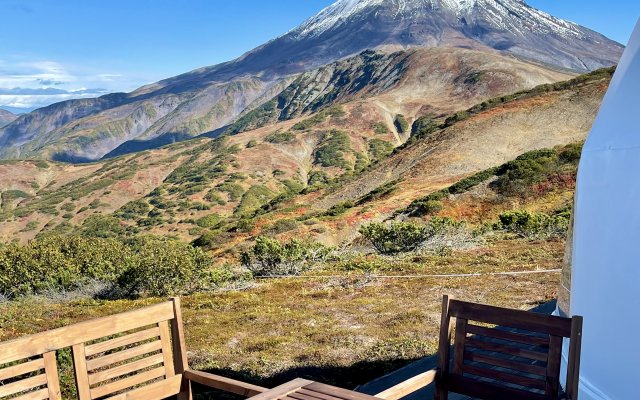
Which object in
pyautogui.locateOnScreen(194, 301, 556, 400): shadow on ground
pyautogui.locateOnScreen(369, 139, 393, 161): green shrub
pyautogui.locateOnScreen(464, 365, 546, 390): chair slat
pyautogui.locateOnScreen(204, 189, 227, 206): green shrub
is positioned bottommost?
pyautogui.locateOnScreen(204, 189, 227, 206): green shrub

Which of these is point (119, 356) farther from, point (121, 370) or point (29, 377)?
point (29, 377)

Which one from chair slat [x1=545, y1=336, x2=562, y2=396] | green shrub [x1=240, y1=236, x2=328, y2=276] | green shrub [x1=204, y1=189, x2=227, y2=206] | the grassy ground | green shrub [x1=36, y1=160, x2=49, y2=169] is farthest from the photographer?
green shrub [x1=36, y1=160, x2=49, y2=169]

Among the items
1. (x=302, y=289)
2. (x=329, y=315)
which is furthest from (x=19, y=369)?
(x=302, y=289)

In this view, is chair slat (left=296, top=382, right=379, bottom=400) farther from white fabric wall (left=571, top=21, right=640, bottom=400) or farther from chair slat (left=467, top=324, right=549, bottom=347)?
white fabric wall (left=571, top=21, right=640, bottom=400)

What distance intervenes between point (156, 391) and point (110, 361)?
41 cm

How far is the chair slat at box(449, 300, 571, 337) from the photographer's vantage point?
303 cm

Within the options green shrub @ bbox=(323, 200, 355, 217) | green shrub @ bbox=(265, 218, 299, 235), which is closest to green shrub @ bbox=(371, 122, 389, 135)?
green shrub @ bbox=(323, 200, 355, 217)

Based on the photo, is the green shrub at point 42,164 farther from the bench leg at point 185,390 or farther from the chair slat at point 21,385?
the chair slat at point 21,385

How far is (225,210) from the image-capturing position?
71375mm

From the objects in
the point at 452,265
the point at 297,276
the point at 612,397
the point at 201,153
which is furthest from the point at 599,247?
the point at 201,153

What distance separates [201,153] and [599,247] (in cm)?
10535

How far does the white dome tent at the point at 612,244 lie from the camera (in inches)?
137

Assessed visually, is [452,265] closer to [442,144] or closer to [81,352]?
[81,352]

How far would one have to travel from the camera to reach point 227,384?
3428 mm
